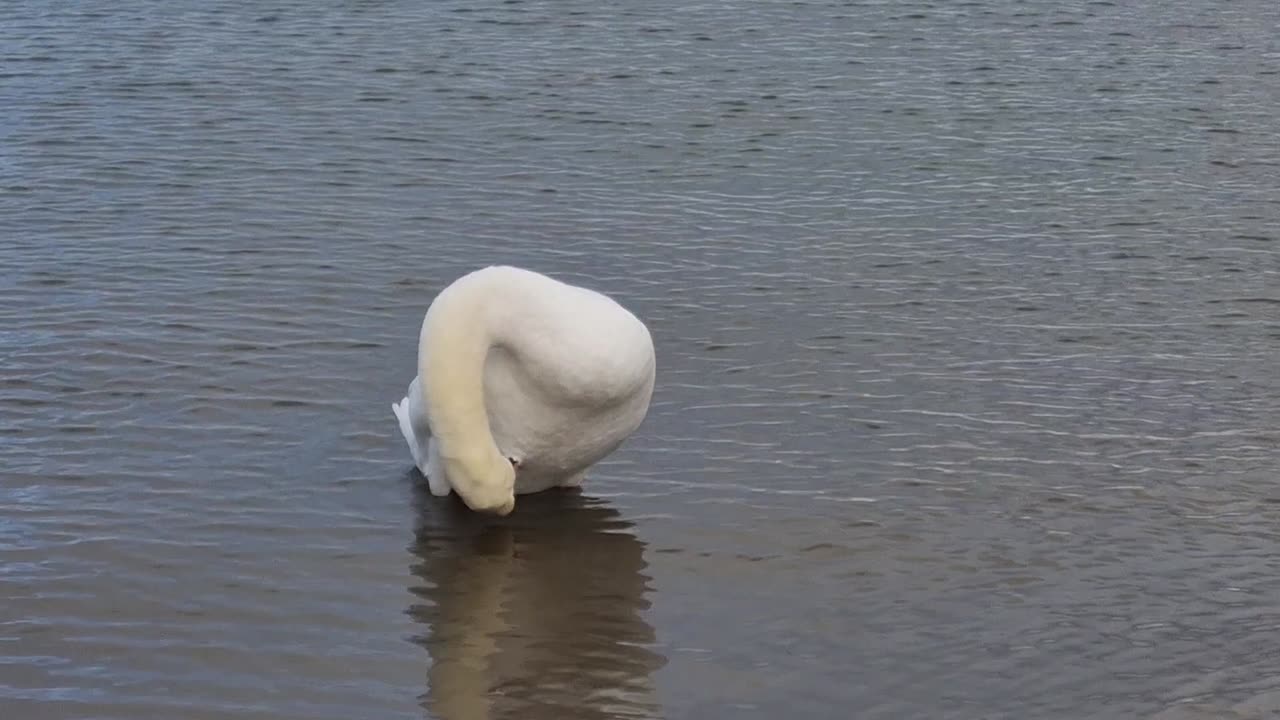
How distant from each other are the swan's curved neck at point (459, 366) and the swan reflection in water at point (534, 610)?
0.48 metres

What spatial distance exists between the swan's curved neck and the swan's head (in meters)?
0.03

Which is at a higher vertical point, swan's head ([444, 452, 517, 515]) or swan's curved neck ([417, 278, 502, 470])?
swan's curved neck ([417, 278, 502, 470])

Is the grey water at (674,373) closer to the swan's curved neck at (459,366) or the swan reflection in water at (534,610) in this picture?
the swan reflection in water at (534,610)

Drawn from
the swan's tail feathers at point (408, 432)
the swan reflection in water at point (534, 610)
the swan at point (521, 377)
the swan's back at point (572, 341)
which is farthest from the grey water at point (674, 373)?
the swan's back at point (572, 341)

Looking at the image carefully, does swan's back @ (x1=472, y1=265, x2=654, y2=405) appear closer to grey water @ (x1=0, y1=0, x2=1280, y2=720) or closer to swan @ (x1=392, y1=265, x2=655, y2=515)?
swan @ (x1=392, y1=265, x2=655, y2=515)

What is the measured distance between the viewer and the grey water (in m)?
7.31

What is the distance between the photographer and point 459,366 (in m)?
8.05

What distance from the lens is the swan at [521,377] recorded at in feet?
26.0

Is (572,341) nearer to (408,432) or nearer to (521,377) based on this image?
(521,377)

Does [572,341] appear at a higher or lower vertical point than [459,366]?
higher

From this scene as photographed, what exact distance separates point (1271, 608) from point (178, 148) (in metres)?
9.28

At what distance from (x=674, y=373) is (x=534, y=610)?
9.03 feet

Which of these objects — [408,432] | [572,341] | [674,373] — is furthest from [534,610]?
[674,373]

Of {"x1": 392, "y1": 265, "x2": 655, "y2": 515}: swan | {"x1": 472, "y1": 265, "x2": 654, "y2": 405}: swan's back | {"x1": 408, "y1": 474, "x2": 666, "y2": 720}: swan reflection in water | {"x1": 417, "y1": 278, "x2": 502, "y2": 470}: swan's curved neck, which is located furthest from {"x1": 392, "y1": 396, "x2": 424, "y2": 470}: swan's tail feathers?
{"x1": 472, "y1": 265, "x2": 654, "y2": 405}: swan's back
